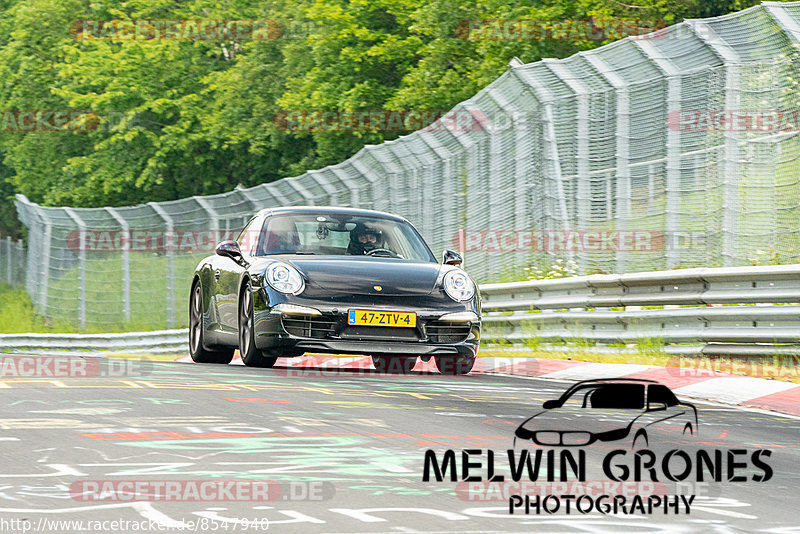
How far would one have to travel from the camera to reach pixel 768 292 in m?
11.5

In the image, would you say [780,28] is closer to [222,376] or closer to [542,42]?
[222,376]

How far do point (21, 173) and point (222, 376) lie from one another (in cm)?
4194

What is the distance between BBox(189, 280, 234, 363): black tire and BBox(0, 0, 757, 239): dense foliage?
60.8ft

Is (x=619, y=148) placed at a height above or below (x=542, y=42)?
below

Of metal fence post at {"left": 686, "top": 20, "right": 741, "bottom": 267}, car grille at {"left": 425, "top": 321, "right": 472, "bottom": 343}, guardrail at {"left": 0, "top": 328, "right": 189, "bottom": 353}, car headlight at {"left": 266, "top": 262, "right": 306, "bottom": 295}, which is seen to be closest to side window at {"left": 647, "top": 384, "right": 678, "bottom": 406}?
car grille at {"left": 425, "top": 321, "right": 472, "bottom": 343}

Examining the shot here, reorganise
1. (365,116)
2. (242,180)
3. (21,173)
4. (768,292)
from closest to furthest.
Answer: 1. (768,292)
2. (365,116)
3. (242,180)
4. (21,173)

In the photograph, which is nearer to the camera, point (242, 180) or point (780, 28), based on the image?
point (780, 28)

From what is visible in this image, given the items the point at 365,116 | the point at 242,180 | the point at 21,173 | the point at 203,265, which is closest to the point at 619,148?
the point at 203,265

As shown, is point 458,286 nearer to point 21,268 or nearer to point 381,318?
point 381,318

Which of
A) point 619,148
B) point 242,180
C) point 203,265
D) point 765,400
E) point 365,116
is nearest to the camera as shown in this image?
point 765,400

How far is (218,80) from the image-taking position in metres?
44.5
